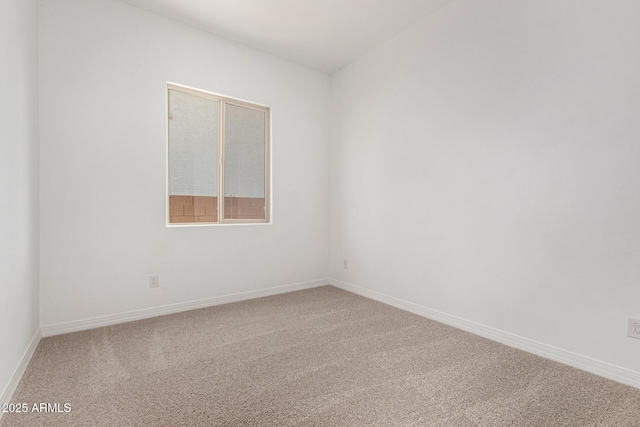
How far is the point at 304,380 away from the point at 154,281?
1.87 meters

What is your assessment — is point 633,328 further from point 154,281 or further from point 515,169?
point 154,281

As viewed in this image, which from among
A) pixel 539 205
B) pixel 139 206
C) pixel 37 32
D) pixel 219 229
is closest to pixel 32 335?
pixel 139 206

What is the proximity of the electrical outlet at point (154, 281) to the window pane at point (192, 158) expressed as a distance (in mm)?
558

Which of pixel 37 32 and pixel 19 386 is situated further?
pixel 37 32

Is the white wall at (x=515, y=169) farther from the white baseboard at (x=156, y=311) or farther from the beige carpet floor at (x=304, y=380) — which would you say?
the white baseboard at (x=156, y=311)

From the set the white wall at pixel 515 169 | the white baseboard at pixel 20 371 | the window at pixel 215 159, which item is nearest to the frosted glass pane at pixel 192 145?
the window at pixel 215 159

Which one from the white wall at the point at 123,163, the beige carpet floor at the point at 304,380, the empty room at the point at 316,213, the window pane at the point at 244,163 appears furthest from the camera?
the window pane at the point at 244,163

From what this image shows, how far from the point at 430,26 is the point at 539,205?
76.0 inches

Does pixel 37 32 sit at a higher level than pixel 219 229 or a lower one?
higher

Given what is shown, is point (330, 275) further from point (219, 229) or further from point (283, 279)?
point (219, 229)

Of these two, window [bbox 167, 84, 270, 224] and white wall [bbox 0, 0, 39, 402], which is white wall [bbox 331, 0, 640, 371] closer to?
window [bbox 167, 84, 270, 224]

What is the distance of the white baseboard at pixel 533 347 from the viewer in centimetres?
187

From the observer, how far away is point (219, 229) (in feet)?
11.0

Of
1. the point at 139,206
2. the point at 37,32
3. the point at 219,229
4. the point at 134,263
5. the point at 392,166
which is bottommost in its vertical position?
the point at 134,263
